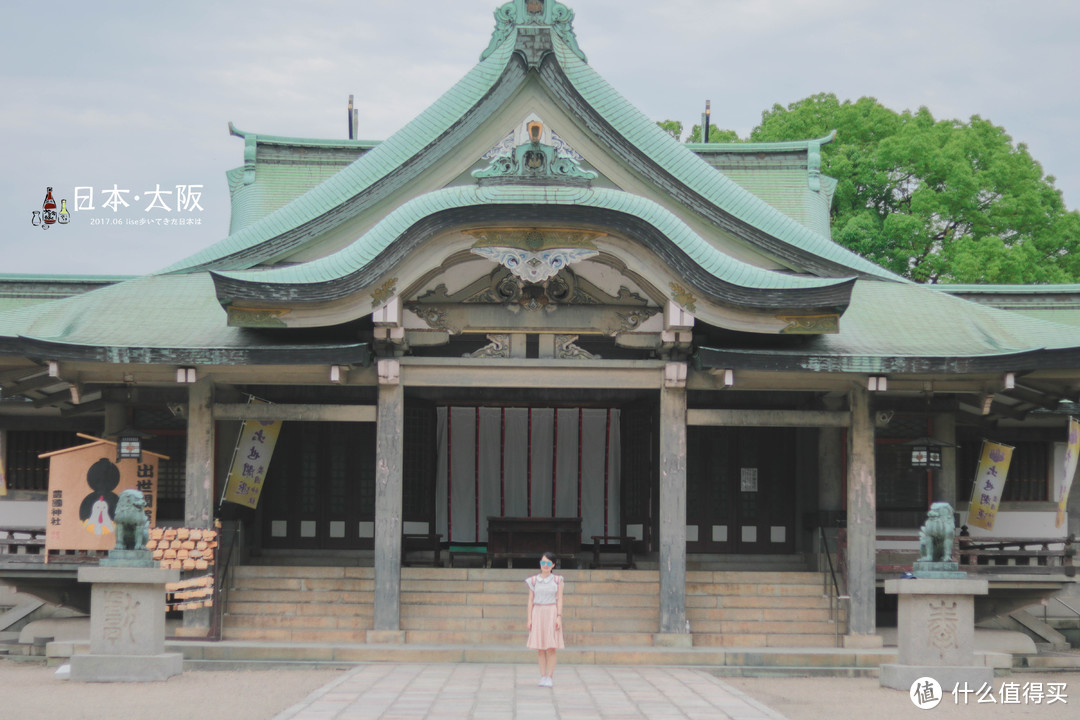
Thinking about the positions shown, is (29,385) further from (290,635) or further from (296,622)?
(290,635)

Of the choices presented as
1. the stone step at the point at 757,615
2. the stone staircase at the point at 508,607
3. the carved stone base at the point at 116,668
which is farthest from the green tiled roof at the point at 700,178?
the carved stone base at the point at 116,668

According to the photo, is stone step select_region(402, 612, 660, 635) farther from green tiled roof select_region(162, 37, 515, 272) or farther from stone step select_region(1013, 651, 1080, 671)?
green tiled roof select_region(162, 37, 515, 272)

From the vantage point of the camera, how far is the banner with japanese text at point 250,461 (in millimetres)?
16547

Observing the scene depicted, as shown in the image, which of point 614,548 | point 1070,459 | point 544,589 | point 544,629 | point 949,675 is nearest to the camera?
point 544,629

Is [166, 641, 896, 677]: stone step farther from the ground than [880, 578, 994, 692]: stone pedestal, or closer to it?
closer to it

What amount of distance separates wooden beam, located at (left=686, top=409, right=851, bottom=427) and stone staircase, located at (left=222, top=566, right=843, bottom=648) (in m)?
2.49

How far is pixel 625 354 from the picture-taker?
17125mm

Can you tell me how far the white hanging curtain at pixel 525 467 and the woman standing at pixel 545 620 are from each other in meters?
8.57

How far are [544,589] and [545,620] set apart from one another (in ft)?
1.11

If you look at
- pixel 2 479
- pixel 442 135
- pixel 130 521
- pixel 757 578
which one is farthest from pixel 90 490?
pixel 757 578

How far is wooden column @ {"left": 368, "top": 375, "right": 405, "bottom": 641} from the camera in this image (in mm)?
15492

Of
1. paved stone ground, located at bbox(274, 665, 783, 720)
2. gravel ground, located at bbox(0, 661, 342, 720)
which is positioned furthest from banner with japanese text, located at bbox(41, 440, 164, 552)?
paved stone ground, located at bbox(274, 665, 783, 720)

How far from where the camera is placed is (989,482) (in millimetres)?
18422

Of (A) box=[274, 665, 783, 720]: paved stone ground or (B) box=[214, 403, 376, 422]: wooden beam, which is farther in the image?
(B) box=[214, 403, 376, 422]: wooden beam
